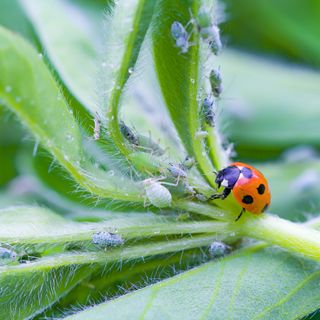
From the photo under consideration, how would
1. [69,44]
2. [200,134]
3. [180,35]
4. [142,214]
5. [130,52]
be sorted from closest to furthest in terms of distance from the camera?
1. [130,52]
2. [180,35]
3. [200,134]
4. [142,214]
5. [69,44]

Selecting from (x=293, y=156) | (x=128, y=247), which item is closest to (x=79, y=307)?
(x=128, y=247)

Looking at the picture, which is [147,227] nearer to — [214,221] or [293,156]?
[214,221]

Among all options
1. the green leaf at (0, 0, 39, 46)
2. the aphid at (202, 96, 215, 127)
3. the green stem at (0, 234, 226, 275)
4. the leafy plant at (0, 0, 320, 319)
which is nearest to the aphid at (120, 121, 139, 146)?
the leafy plant at (0, 0, 320, 319)

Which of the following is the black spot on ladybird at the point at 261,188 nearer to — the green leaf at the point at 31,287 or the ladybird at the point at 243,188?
the ladybird at the point at 243,188

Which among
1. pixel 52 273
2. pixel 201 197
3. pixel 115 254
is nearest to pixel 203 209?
pixel 201 197

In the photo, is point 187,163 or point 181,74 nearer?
point 181,74

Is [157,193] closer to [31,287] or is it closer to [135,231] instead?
[135,231]
